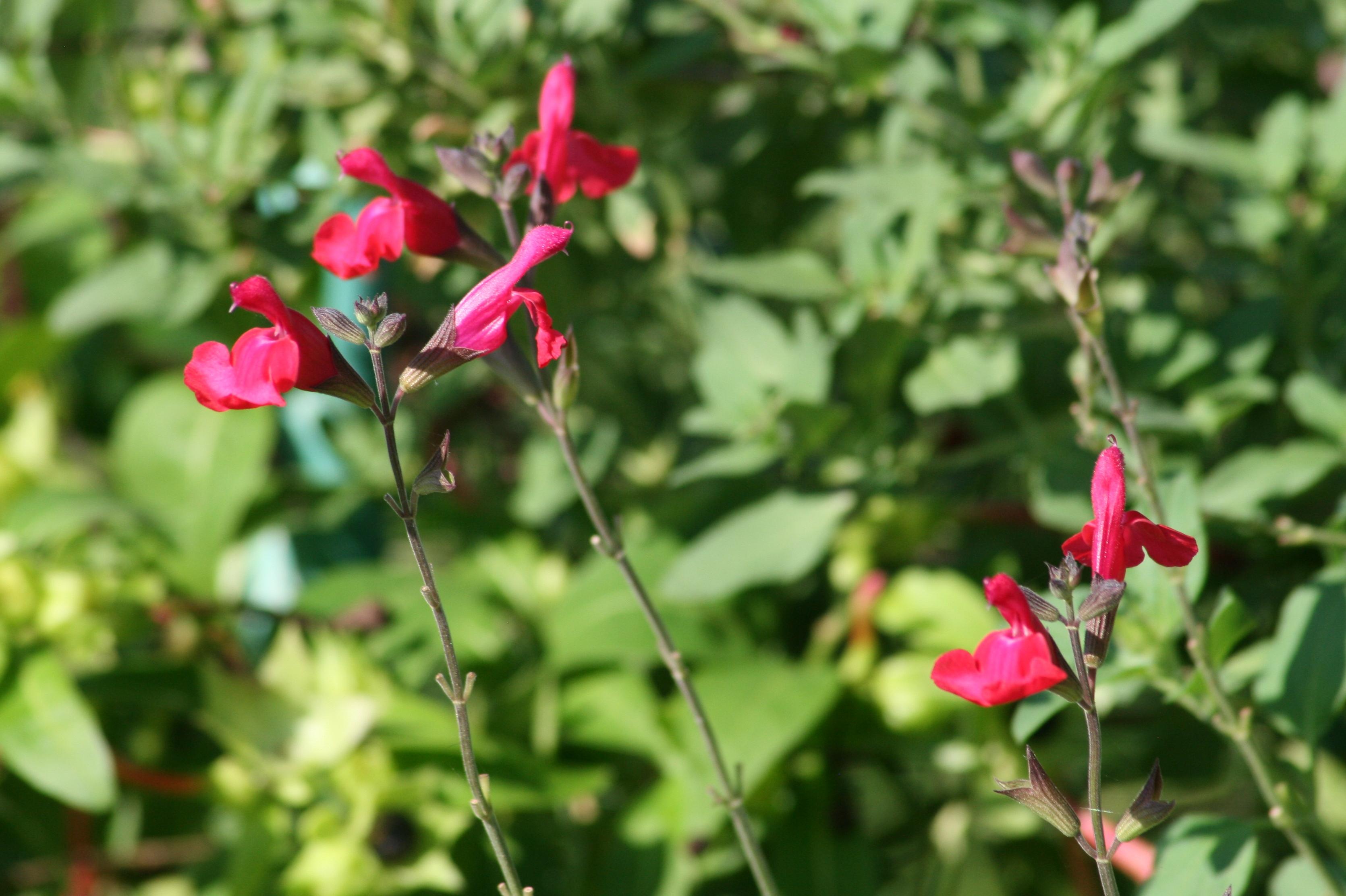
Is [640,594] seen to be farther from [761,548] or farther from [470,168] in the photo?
[761,548]

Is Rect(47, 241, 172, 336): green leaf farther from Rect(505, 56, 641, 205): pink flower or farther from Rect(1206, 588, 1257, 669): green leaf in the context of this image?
Rect(1206, 588, 1257, 669): green leaf

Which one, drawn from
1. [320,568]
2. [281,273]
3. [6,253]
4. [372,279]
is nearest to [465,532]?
[320,568]

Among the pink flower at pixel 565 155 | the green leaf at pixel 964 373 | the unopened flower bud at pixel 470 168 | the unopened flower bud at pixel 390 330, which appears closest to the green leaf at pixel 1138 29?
the green leaf at pixel 964 373

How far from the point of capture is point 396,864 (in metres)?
0.90

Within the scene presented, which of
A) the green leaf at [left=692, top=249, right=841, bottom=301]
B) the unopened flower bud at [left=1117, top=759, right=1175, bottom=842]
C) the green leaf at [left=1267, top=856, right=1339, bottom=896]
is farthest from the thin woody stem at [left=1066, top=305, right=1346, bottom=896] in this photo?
the green leaf at [left=692, top=249, right=841, bottom=301]

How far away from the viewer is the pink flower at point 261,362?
0.43m

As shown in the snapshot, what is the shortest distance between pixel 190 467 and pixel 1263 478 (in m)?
1.02

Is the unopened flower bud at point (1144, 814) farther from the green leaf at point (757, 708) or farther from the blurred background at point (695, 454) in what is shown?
the green leaf at point (757, 708)

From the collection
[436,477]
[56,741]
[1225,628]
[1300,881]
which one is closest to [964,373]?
[1225,628]

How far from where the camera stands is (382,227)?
535mm

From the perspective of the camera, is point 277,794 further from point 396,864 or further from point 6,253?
point 6,253

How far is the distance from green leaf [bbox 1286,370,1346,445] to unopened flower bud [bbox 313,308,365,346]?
0.67 m

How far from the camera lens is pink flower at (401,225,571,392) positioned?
463 millimetres

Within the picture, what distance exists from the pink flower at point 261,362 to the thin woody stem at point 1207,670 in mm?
343
